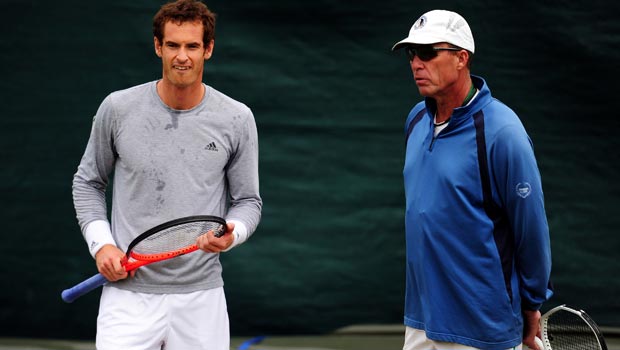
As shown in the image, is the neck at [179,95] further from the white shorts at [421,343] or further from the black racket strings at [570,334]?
the black racket strings at [570,334]

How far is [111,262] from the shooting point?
3.66 meters

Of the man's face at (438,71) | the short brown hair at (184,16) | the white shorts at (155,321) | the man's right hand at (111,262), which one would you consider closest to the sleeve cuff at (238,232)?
the white shorts at (155,321)

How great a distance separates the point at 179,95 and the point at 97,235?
0.58 meters

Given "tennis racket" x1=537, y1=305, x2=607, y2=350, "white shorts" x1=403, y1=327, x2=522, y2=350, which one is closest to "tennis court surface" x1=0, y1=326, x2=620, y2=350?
"tennis racket" x1=537, y1=305, x2=607, y2=350

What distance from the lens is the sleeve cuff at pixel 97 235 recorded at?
12.2ft

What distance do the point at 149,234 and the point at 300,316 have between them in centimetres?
249

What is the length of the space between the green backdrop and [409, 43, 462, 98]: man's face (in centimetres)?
226

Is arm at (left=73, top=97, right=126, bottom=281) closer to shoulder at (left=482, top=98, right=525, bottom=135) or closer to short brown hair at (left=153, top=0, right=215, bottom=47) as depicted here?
short brown hair at (left=153, top=0, right=215, bottom=47)

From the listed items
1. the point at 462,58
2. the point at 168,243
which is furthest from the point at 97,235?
the point at 462,58

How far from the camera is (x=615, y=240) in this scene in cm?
593

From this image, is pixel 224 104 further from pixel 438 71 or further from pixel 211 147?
pixel 438 71

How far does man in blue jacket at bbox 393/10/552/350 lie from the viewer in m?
3.51

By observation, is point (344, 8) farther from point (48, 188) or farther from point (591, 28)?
point (48, 188)

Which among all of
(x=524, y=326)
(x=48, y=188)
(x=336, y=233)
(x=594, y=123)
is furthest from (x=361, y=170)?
(x=524, y=326)
